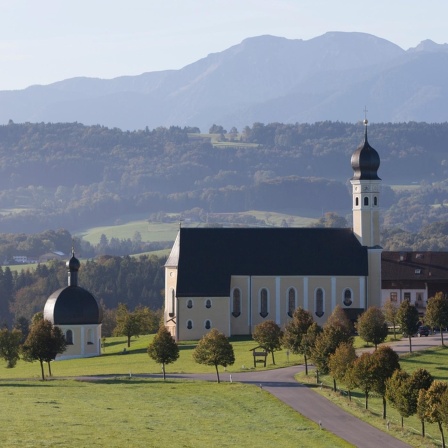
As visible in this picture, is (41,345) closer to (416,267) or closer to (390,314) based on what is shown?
(390,314)

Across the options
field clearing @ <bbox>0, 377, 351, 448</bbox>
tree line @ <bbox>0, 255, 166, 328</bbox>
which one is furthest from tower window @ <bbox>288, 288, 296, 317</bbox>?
tree line @ <bbox>0, 255, 166, 328</bbox>

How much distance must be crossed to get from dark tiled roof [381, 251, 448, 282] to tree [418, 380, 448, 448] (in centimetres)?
5341

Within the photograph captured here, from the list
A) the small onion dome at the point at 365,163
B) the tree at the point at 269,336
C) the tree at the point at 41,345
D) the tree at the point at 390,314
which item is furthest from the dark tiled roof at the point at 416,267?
the tree at the point at 41,345

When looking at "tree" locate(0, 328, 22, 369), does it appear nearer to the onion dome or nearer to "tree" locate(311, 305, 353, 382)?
the onion dome

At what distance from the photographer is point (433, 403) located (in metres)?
57.3

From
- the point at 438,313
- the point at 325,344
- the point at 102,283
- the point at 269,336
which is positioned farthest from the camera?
the point at 102,283

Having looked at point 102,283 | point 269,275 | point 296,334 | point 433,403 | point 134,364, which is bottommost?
point 433,403

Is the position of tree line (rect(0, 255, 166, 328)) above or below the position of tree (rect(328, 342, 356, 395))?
above

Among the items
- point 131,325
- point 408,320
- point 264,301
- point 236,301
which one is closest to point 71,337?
point 131,325

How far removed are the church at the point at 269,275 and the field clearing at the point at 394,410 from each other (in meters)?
21.4

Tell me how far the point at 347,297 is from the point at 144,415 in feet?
159

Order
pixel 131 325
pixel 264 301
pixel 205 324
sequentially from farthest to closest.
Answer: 1. pixel 264 301
2. pixel 131 325
3. pixel 205 324

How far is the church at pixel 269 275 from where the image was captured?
107938 mm

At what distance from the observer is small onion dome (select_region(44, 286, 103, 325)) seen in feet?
343
